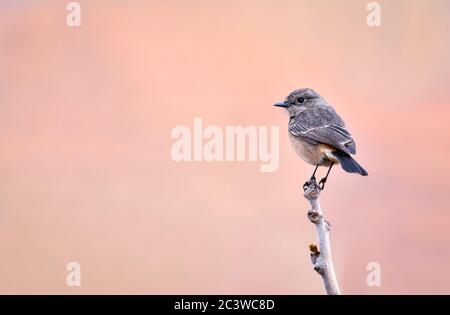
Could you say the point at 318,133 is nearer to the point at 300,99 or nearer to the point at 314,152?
the point at 314,152

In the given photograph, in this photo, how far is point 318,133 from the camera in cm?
651

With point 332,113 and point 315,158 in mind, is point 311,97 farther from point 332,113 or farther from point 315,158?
point 315,158

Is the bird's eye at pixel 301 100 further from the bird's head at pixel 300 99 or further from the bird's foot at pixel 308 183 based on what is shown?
the bird's foot at pixel 308 183

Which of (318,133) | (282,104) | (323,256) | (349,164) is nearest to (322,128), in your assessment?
(318,133)

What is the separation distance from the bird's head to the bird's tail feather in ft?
3.87

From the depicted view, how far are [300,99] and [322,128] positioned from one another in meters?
0.85

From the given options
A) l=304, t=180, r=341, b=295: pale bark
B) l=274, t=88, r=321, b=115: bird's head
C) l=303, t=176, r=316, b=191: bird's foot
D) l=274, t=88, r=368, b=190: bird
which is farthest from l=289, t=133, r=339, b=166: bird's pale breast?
l=304, t=180, r=341, b=295: pale bark

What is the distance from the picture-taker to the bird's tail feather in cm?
573

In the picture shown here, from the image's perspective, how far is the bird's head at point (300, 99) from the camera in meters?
7.25

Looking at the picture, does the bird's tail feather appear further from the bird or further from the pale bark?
the pale bark

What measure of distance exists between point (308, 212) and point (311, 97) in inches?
119

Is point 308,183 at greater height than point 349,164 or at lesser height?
lesser
